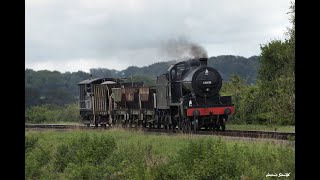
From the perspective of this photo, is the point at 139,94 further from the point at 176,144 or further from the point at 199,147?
the point at 199,147

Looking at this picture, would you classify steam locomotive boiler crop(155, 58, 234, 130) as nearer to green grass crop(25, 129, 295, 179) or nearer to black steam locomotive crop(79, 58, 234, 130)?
black steam locomotive crop(79, 58, 234, 130)

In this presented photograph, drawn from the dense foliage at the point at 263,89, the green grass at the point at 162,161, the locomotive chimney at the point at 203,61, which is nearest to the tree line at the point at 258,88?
the dense foliage at the point at 263,89

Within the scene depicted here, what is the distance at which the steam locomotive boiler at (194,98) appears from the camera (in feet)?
85.4

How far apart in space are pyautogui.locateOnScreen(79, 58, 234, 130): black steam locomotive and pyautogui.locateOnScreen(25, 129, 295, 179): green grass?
6.66m

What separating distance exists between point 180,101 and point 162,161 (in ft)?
39.8

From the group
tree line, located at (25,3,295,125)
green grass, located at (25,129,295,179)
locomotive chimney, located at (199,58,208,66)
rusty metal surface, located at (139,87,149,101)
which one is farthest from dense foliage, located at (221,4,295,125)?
green grass, located at (25,129,295,179)

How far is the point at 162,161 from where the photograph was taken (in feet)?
47.9

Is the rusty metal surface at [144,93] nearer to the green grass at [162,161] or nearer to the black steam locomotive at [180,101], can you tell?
the black steam locomotive at [180,101]

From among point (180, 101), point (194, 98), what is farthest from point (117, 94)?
point (194, 98)

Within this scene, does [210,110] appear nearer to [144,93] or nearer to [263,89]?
[144,93]

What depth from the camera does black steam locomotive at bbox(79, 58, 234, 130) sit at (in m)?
26.2

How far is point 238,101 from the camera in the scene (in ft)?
119
